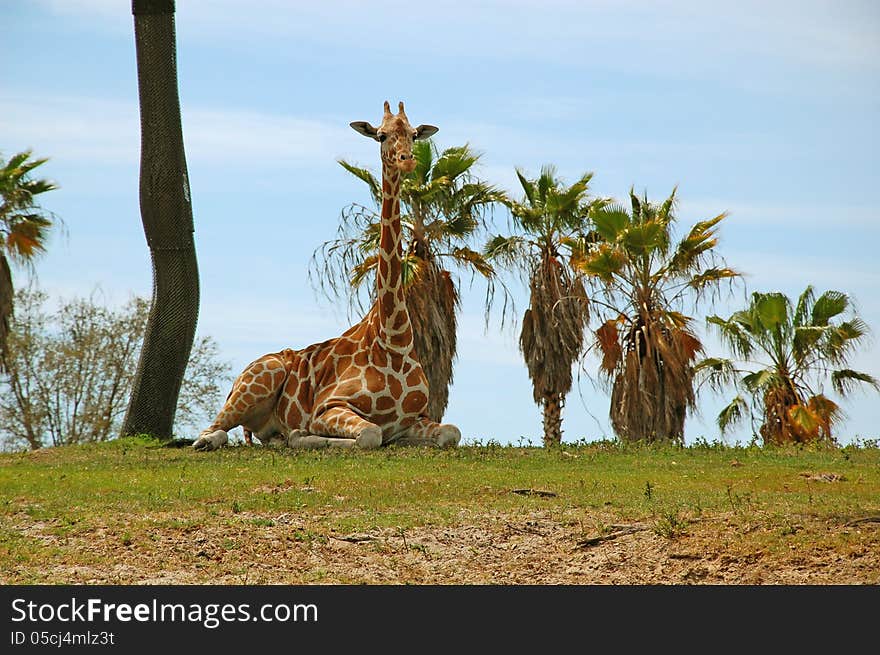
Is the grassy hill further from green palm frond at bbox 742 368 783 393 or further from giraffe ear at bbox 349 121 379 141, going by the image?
green palm frond at bbox 742 368 783 393

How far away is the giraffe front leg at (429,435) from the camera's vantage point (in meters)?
19.0

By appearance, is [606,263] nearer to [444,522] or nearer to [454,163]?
[454,163]

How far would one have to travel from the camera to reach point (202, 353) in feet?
121

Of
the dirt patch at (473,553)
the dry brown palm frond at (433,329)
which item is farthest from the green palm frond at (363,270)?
the dirt patch at (473,553)

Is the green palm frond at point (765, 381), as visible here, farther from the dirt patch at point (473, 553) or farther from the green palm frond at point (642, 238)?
the dirt patch at point (473, 553)

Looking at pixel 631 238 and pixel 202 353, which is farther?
pixel 202 353

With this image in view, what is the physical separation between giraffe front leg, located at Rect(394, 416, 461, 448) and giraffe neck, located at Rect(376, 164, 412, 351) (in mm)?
1146

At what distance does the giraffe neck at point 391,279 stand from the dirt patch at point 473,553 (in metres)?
6.83

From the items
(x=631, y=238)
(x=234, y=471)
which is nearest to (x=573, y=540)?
(x=234, y=471)

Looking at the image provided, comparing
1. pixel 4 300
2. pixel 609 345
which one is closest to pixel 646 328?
pixel 609 345
